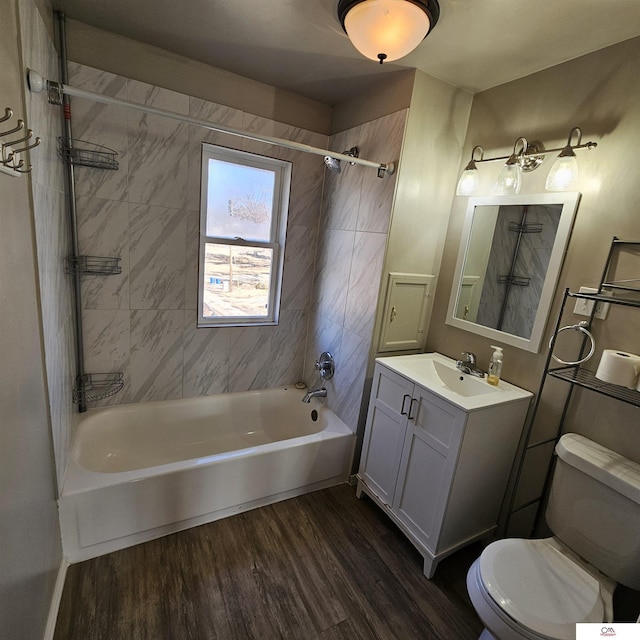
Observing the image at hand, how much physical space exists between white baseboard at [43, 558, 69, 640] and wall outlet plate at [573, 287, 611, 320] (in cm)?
244

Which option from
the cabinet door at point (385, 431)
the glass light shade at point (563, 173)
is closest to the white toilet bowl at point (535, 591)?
the cabinet door at point (385, 431)

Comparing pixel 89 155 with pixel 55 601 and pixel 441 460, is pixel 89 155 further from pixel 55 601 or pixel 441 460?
pixel 441 460

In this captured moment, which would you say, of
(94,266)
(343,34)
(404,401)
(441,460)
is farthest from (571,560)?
(94,266)

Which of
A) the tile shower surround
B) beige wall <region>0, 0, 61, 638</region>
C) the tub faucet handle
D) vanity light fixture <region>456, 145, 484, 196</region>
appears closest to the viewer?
beige wall <region>0, 0, 61, 638</region>

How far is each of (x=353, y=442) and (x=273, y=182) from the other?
1845mm

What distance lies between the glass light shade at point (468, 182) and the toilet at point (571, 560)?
1.29 meters

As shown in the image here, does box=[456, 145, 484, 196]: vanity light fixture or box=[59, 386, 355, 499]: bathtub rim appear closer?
box=[59, 386, 355, 499]: bathtub rim

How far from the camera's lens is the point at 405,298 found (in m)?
2.12

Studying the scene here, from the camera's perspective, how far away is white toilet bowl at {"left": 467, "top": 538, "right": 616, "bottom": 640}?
1102mm

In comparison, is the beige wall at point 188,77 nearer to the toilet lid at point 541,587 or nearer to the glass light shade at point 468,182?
the glass light shade at point 468,182

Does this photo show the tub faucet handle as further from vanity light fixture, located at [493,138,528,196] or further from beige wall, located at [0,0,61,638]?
beige wall, located at [0,0,61,638]

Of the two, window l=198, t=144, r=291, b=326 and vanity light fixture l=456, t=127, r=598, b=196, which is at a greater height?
vanity light fixture l=456, t=127, r=598, b=196

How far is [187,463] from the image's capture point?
180cm

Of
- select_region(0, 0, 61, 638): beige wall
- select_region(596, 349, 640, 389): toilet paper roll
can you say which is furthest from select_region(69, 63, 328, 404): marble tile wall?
select_region(596, 349, 640, 389): toilet paper roll
